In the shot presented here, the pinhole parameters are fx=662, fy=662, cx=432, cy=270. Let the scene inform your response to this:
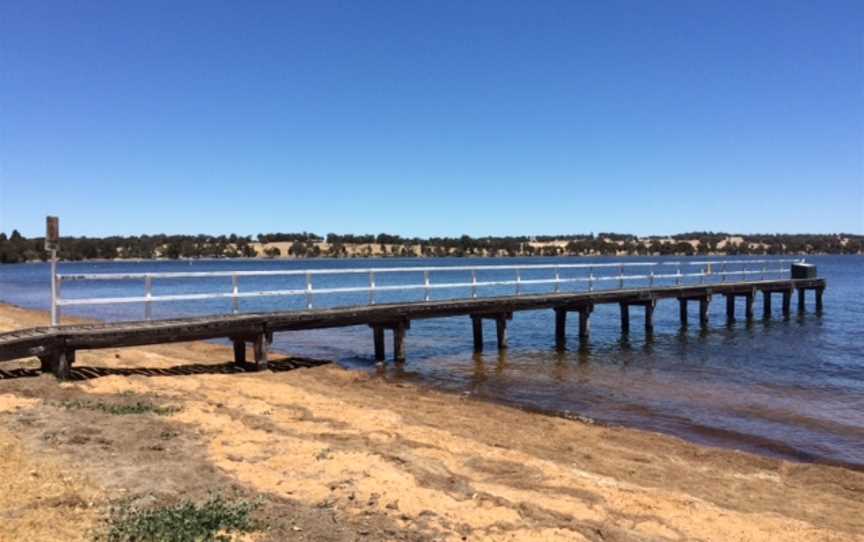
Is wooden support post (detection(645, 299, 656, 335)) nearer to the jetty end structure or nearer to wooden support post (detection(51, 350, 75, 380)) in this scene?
the jetty end structure

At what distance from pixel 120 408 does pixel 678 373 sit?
589 inches

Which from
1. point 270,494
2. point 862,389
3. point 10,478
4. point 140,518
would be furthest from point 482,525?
point 862,389

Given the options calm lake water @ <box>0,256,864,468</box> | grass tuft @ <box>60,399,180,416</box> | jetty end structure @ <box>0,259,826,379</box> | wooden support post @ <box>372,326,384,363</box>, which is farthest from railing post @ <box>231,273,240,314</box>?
wooden support post @ <box>372,326,384,363</box>

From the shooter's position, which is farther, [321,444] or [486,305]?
[486,305]

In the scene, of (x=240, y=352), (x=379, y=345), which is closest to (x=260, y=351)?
→ (x=240, y=352)

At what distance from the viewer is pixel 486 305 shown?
21.6 metres

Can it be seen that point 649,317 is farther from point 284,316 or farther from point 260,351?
point 260,351

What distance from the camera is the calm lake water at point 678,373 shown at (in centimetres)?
1257

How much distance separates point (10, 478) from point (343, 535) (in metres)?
3.30

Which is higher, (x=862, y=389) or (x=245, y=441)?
(x=245, y=441)

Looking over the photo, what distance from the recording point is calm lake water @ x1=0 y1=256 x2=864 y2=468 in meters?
12.6

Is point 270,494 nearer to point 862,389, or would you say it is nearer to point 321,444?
point 321,444

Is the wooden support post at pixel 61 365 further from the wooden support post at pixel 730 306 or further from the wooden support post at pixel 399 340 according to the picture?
the wooden support post at pixel 730 306

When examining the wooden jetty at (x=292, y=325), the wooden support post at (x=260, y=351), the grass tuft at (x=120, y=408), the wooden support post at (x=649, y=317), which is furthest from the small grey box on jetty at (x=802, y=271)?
the grass tuft at (x=120, y=408)
